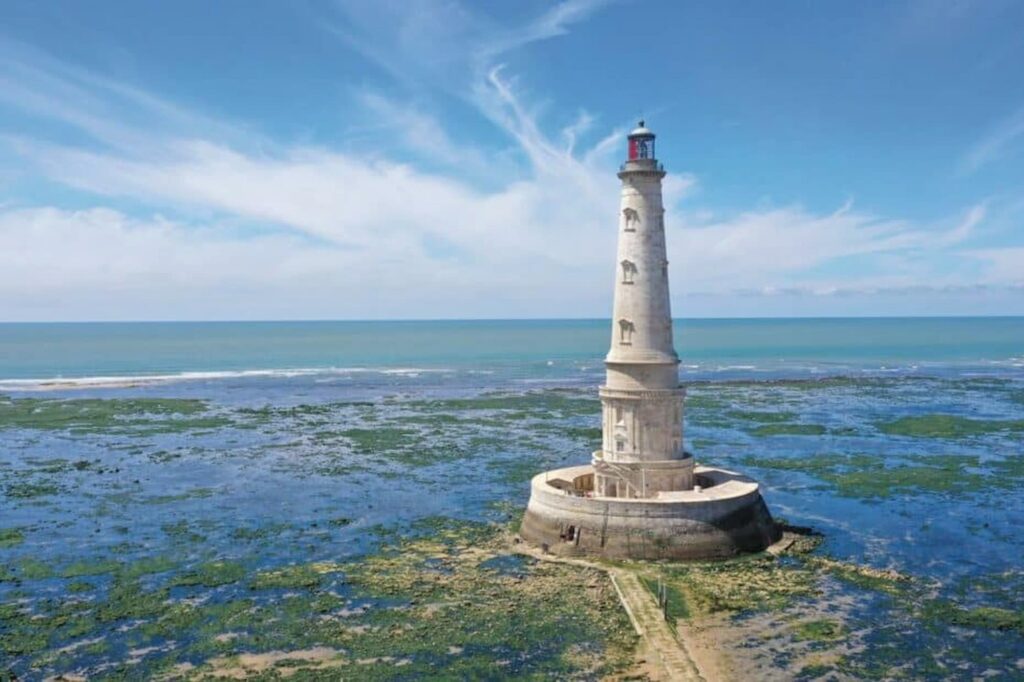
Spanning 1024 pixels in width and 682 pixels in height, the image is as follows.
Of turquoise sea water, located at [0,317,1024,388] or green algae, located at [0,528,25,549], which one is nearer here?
green algae, located at [0,528,25,549]

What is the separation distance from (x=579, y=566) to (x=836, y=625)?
755 centimetres

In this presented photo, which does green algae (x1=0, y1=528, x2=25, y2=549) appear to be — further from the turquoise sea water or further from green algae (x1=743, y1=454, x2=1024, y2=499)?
the turquoise sea water

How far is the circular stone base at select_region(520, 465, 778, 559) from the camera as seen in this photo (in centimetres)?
2820

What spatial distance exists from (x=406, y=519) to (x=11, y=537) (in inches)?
544

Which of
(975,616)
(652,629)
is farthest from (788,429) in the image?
(652,629)

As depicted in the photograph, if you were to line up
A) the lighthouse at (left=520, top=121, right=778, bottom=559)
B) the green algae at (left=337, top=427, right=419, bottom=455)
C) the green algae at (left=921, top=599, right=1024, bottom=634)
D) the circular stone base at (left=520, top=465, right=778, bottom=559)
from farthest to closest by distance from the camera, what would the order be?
the green algae at (left=337, top=427, right=419, bottom=455) → the lighthouse at (left=520, top=121, right=778, bottom=559) → the circular stone base at (left=520, top=465, right=778, bottom=559) → the green algae at (left=921, top=599, right=1024, bottom=634)

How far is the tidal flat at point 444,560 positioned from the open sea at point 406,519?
12 centimetres

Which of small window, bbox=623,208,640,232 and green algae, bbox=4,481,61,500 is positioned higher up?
small window, bbox=623,208,640,232

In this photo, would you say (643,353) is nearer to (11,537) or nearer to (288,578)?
(288,578)

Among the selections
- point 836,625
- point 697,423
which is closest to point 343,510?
point 836,625

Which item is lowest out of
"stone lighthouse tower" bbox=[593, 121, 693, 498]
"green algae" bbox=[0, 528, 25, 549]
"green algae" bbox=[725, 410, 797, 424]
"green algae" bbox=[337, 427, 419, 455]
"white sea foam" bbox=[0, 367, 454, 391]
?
"green algae" bbox=[0, 528, 25, 549]

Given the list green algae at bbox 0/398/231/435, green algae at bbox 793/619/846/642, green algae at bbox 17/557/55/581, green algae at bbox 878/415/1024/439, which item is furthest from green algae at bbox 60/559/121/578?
green algae at bbox 878/415/1024/439

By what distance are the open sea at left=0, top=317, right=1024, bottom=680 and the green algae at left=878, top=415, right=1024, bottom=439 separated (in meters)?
0.34

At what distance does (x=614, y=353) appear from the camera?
3064 centimetres
